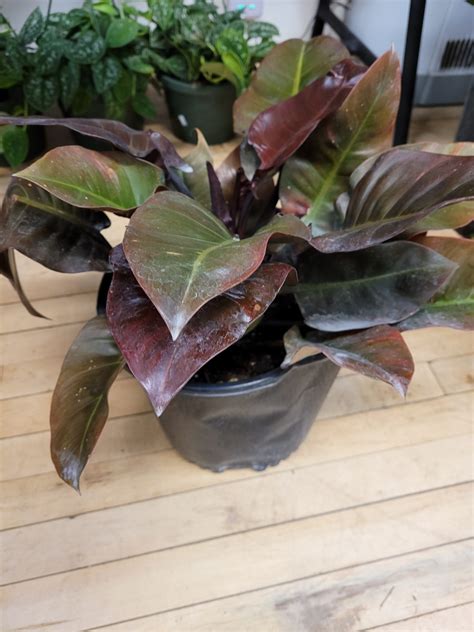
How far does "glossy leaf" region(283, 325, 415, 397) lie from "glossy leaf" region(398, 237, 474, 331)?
0.07 meters

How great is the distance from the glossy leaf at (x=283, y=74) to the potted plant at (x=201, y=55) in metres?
0.76

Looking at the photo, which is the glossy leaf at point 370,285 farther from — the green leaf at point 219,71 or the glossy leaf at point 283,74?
the green leaf at point 219,71

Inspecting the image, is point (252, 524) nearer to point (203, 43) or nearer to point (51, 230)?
point (51, 230)

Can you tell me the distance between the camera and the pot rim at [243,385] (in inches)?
31.2

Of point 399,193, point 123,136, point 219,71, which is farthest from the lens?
point 219,71

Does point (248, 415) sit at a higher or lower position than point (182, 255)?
lower

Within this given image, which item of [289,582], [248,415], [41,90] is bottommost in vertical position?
[289,582]

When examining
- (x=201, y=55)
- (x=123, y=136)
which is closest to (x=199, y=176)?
(x=123, y=136)

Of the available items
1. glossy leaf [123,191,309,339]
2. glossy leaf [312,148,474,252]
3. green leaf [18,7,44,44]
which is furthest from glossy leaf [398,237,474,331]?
green leaf [18,7,44,44]

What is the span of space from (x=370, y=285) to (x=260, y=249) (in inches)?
9.4

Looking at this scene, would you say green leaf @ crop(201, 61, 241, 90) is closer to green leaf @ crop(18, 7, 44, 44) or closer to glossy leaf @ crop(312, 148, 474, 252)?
green leaf @ crop(18, 7, 44, 44)

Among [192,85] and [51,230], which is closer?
[51,230]

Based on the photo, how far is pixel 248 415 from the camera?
90 centimetres

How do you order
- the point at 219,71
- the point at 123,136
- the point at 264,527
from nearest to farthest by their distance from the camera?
1. the point at 123,136
2. the point at 264,527
3. the point at 219,71
